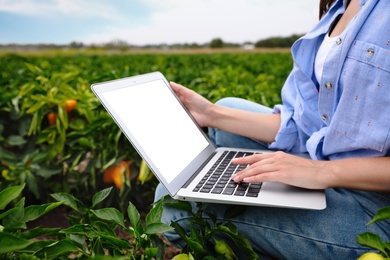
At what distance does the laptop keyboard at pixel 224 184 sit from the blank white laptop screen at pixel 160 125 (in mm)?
90

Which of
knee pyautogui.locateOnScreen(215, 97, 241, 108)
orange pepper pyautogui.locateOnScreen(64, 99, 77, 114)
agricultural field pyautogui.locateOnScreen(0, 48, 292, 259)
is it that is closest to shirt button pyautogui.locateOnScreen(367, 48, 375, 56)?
knee pyautogui.locateOnScreen(215, 97, 241, 108)

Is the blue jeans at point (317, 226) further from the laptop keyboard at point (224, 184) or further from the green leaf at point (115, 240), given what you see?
the green leaf at point (115, 240)

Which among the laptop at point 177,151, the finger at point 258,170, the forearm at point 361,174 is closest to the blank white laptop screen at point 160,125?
the laptop at point 177,151

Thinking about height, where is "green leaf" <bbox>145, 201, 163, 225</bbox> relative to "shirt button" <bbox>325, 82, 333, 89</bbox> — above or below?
below

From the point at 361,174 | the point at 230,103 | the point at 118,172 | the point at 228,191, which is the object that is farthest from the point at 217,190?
the point at 118,172

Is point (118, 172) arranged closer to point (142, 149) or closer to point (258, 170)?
point (142, 149)

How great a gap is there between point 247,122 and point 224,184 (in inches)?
21.7

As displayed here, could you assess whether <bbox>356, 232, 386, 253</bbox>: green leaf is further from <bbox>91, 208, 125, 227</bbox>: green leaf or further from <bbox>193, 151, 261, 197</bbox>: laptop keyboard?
<bbox>91, 208, 125, 227</bbox>: green leaf

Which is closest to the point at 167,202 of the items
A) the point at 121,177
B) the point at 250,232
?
the point at 250,232

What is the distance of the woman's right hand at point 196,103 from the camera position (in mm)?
1946

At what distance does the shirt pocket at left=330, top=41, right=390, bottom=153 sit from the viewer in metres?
1.34

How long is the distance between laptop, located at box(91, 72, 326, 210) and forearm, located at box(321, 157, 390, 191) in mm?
A: 58

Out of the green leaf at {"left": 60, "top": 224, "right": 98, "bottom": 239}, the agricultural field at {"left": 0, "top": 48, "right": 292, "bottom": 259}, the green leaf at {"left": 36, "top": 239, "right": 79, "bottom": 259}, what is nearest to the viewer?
the green leaf at {"left": 36, "top": 239, "right": 79, "bottom": 259}

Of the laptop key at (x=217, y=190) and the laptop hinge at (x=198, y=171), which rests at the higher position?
the laptop key at (x=217, y=190)
